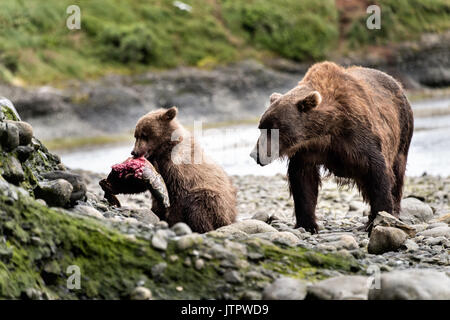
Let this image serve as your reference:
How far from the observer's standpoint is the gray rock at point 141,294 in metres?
4.50

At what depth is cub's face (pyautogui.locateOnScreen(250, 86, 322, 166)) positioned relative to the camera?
690 cm

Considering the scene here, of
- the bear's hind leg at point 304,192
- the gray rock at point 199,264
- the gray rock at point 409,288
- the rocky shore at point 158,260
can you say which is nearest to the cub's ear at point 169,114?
the bear's hind leg at point 304,192

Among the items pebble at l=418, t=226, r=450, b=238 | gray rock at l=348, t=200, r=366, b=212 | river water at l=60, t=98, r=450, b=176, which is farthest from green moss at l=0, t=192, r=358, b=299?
river water at l=60, t=98, r=450, b=176

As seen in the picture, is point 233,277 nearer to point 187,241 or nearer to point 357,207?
point 187,241

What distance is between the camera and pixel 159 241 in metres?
4.89

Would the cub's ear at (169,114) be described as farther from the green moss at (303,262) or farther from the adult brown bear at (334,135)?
the green moss at (303,262)

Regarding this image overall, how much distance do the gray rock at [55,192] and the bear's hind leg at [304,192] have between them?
263cm

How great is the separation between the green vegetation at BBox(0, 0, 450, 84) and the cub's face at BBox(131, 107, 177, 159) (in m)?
25.8

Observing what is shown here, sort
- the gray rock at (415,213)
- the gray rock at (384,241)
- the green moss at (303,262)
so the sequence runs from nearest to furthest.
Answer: the green moss at (303,262), the gray rock at (384,241), the gray rock at (415,213)

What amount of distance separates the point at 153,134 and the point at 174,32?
34032 millimetres

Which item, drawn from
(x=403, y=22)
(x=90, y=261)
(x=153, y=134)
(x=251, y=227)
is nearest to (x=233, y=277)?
(x=90, y=261)

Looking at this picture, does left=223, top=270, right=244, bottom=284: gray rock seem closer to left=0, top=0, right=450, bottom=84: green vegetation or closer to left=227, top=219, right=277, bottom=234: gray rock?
left=227, top=219, right=277, bottom=234: gray rock
